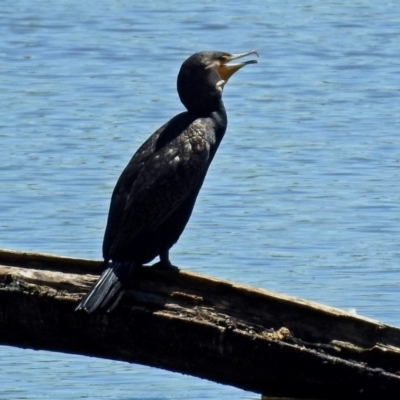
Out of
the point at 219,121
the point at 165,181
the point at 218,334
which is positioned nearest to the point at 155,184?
the point at 165,181

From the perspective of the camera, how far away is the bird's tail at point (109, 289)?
5602 mm

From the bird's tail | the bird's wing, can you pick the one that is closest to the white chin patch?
the bird's wing

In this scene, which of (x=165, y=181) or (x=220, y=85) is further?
(x=220, y=85)

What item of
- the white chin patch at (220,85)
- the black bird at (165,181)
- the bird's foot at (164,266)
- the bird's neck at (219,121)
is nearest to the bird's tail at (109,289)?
the black bird at (165,181)

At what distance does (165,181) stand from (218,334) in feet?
2.74

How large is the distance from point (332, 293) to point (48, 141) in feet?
12.6

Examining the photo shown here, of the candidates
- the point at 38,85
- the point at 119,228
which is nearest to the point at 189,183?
the point at 119,228

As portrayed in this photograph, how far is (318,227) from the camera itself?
912 centimetres

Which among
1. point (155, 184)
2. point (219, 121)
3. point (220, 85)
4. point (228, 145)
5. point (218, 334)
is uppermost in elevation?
point (220, 85)

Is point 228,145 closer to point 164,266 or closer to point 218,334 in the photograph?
point 164,266

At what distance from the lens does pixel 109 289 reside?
18.6 ft

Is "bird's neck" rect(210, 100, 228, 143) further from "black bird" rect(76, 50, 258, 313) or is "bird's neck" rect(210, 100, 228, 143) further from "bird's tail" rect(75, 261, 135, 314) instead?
"bird's tail" rect(75, 261, 135, 314)

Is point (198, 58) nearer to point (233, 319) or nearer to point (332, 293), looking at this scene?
point (233, 319)

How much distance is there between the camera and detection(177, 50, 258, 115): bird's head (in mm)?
6457
